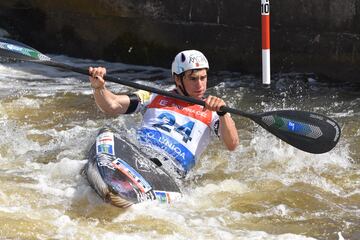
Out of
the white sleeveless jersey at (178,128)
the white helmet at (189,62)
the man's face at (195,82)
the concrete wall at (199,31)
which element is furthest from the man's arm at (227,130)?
the concrete wall at (199,31)

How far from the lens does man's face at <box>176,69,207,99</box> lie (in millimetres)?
5525

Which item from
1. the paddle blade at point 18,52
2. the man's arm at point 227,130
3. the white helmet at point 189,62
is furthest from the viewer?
the paddle blade at point 18,52

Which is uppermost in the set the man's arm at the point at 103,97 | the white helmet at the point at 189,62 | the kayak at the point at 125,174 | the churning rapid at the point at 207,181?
the white helmet at the point at 189,62

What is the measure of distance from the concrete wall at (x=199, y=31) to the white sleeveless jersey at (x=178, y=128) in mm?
3830

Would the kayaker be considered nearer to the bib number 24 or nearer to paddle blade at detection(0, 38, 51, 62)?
the bib number 24

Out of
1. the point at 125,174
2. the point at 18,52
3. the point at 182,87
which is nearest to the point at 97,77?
the point at 182,87

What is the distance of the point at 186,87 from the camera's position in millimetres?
5598

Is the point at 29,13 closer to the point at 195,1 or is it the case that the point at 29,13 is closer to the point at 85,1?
the point at 85,1

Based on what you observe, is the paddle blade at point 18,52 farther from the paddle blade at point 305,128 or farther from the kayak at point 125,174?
the paddle blade at point 305,128

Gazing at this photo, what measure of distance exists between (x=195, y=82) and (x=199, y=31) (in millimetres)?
4461

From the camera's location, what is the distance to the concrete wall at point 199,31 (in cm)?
903

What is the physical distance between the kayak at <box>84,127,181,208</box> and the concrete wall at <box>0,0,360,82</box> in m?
4.30

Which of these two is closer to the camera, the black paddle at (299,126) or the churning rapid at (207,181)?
the churning rapid at (207,181)

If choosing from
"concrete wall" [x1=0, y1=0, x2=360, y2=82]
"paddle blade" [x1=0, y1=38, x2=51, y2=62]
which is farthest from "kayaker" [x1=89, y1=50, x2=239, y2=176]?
"concrete wall" [x1=0, y1=0, x2=360, y2=82]
